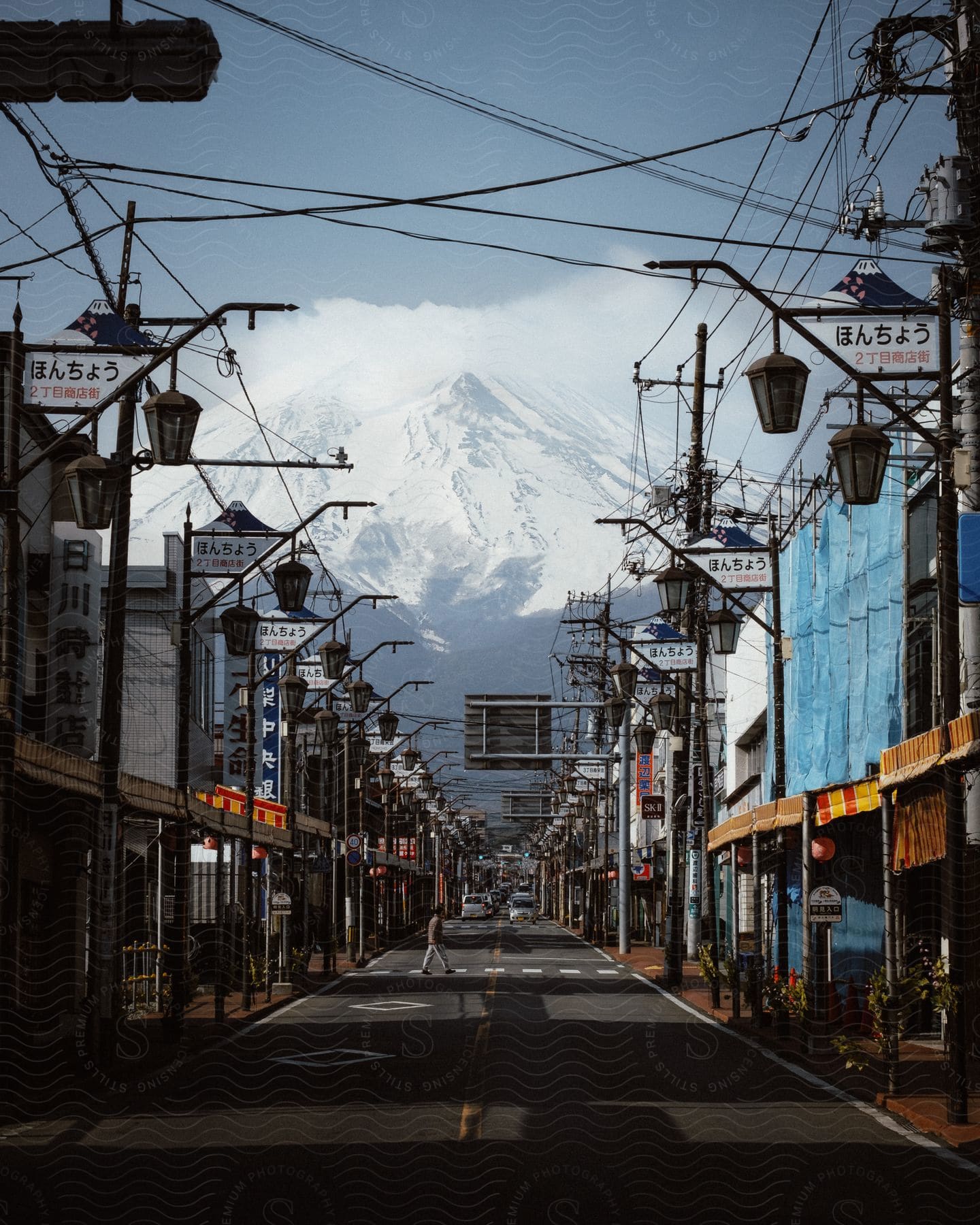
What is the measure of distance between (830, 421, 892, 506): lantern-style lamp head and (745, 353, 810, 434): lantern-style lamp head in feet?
2.64

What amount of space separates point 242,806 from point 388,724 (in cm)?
1312

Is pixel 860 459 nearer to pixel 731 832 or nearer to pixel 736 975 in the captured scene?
pixel 736 975

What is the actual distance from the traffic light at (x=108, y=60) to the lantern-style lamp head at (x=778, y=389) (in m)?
6.34

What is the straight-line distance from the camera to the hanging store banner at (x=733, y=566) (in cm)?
2903

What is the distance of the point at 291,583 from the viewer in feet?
91.7

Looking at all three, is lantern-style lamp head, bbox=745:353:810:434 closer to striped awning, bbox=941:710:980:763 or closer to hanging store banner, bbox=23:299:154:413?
striped awning, bbox=941:710:980:763

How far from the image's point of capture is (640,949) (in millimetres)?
67750

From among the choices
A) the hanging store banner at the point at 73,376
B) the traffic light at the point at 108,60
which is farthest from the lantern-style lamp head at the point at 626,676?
the traffic light at the point at 108,60

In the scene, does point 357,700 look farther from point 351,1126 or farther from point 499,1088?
point 351,1126

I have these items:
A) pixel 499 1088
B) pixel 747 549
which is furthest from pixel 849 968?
pixel 499 1088

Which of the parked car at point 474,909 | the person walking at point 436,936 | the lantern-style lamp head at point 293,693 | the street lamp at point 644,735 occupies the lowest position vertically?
the parked car at point 474,909

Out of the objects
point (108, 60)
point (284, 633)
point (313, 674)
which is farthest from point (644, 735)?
point (108, 60)

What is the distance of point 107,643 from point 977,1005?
13.0m

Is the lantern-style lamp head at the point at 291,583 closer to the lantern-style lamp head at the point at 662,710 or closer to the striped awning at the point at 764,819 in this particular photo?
the striped awning at the point at 764,819
